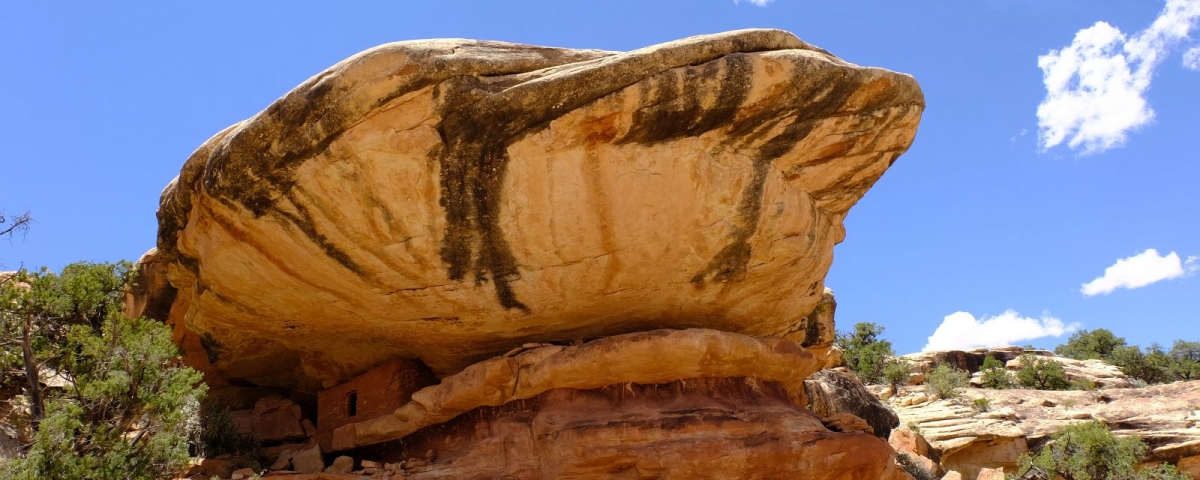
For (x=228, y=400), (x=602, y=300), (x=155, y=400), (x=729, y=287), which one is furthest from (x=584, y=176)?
(x=228, y=400)

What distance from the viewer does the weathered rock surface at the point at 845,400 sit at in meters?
18.1

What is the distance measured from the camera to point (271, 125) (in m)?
8.23

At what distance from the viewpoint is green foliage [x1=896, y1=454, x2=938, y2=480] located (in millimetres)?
17844

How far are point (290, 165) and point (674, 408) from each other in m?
4.88

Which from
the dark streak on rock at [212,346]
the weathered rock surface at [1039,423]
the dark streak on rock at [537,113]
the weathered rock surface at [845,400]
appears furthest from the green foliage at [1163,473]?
the dark streak on rock at [212,346]

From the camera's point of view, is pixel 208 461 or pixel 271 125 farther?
pixel 208 461

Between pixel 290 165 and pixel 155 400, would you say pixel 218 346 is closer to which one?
pixel 155 400

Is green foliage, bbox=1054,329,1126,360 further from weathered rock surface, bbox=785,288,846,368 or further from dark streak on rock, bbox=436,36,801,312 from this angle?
dark streak on rock, bbox=436,36,801,312

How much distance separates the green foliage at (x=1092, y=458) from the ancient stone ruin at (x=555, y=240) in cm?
1121

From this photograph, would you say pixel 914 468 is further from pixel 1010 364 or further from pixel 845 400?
pixel 1010 364

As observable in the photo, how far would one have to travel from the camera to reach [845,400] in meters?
19.3

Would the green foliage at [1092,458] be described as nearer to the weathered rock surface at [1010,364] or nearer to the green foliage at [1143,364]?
the weathered rock surface at [1010,364]

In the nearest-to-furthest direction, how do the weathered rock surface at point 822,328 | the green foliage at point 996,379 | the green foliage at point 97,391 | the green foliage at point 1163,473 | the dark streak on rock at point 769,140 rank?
the dark streak on rock at point 769,140 → the green foliage at point 97,391 → the weathered rock surface at point 822,328 → the green foliage at point 1163,473 → the green foliage at point 996,379

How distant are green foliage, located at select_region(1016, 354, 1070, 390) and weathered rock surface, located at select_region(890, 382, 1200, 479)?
630cm
